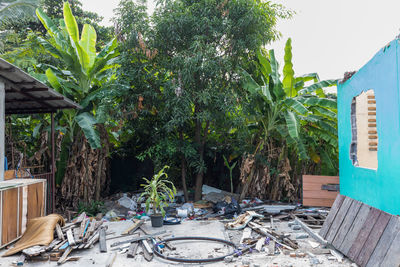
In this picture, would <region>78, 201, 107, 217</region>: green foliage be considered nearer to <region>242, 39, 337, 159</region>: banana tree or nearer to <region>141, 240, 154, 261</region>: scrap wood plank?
<region>141, 240, 154, 261</region>: scrap wood plank

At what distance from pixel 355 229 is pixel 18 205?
19.6 feet

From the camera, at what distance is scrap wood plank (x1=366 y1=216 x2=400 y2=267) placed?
4043mm

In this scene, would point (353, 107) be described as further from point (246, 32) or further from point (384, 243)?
point (246, 32)

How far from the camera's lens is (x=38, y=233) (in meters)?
5.79

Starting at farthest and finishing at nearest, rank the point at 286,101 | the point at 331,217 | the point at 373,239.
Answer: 1. the point at 286,101
2. the point at 331,217
3. the point at 373,239

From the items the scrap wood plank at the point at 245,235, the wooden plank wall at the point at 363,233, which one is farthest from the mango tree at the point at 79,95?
the wooden plank wall at the point at 363,233

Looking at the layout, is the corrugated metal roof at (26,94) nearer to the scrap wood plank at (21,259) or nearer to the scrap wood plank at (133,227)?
the scrap wood plank at (133,227)

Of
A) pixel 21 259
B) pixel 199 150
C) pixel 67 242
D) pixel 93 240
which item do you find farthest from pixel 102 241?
pixel 199 150

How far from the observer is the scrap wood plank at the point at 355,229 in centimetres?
493

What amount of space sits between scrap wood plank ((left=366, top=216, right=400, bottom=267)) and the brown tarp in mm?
5171

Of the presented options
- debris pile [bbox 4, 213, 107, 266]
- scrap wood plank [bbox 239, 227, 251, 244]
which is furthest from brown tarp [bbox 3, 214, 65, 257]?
scrap wood plank [bbox 239, 227, 251, 244]

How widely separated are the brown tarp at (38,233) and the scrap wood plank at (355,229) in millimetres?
5029

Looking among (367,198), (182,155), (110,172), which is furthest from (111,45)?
(367,198)

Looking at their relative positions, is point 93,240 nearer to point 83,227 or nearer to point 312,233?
point 83,227
